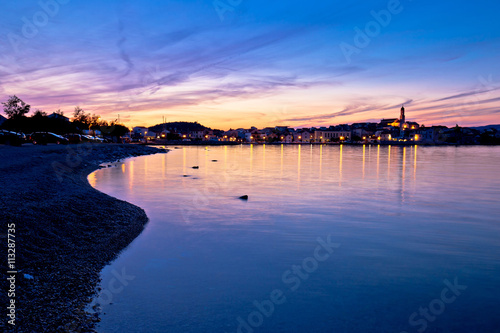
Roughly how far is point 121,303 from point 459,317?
7.19 m

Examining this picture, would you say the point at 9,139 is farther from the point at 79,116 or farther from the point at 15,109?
the point at 79,116

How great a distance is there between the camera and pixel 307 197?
902 inches

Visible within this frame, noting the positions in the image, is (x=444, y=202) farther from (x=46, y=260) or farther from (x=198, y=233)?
(x=46, y=260)

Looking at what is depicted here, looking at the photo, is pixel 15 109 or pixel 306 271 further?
pixel 15 109

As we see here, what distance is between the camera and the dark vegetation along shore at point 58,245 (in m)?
6.23

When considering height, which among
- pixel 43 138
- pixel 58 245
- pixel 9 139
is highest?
pixel 43 138

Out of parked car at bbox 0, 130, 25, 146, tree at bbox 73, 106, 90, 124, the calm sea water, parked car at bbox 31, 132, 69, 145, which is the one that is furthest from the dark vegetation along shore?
tree at bbox 73, 106, 90, 124

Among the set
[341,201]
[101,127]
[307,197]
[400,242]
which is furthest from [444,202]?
[101,127]

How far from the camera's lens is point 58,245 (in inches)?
359

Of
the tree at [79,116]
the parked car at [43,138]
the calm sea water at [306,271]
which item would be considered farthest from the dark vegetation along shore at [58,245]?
the tree at [79,116]

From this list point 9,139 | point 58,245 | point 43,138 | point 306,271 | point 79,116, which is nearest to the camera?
point 58,245

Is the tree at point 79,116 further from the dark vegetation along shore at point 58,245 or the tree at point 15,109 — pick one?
the dark vegetation along shore at point 58,245

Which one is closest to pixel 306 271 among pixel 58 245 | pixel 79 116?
pixel 58 245

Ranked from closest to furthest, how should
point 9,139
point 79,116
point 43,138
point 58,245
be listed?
1. point 58,245
2. point 9,139
3. point 43,138
4. point 79,116
